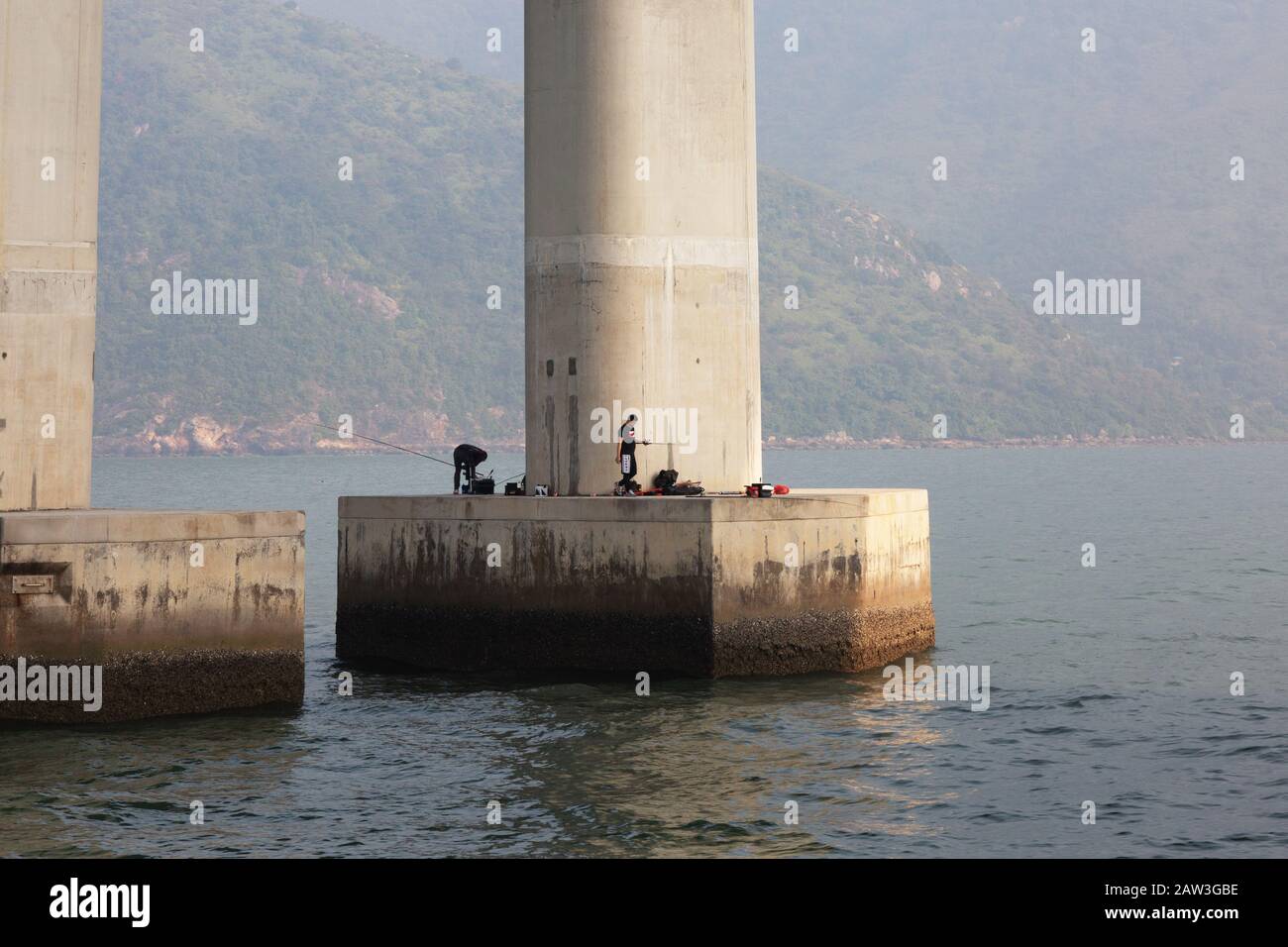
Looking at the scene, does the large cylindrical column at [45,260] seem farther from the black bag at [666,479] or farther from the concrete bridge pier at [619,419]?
the black bag at [666,479]

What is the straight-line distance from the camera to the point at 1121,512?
96938 mm

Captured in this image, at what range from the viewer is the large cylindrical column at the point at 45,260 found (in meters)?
24.0

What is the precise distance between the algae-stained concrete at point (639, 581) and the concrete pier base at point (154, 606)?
4333mm

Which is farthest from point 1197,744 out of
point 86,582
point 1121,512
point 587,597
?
point 1121,512

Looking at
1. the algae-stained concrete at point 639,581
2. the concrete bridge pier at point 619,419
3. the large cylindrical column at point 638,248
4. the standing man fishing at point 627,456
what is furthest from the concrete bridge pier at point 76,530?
the large cylindrical column at point 638,248

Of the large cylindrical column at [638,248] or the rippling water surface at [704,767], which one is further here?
the large cylindrical column at [638,248]

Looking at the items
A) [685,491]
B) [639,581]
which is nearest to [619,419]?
[685,491]

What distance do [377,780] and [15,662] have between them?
15.7 feet

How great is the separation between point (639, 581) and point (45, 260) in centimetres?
961

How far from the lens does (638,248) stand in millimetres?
27969
